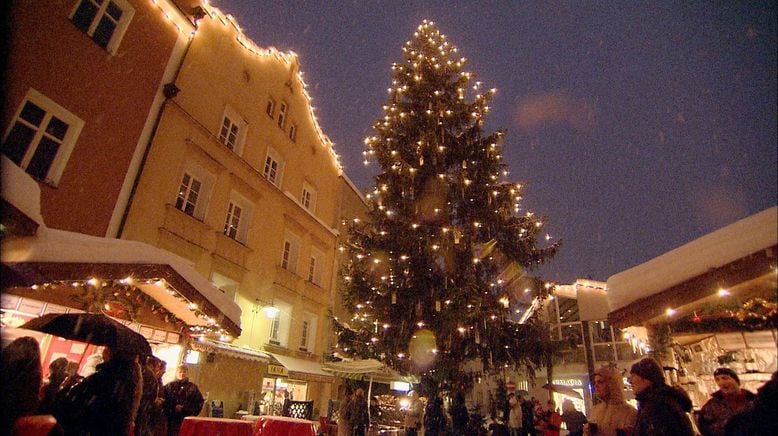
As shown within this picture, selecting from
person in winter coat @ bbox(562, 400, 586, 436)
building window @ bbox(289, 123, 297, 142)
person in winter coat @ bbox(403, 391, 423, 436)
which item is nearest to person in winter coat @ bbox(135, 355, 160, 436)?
person in winter coat @ bbox(403, 391, 423, 436)

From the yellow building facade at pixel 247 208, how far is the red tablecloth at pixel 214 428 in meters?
3.35

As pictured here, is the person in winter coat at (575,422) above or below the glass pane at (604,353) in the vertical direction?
below

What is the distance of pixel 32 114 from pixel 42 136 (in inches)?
17.9

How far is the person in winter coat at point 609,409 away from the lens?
12.0 feet

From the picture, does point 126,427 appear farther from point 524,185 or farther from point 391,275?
point 524,185

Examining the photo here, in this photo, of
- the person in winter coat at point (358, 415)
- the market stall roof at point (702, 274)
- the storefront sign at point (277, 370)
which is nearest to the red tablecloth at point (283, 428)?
the person in winter coat at point (358, 415)

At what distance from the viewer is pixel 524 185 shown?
44.8 feet

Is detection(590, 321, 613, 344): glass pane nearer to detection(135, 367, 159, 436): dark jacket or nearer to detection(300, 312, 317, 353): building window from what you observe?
detection(300, 312, 317, 353): building window

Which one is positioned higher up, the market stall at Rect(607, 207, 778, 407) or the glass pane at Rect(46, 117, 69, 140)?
the glass pane at Rect(46, 117, 69, 140)

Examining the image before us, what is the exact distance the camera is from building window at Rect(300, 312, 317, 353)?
1650 cm

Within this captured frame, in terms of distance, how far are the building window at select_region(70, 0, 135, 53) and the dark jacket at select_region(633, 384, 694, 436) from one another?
39.7 ft

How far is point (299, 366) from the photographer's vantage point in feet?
46.1

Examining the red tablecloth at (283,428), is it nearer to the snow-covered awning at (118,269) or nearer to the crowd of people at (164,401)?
the crowd of people at (164,401)

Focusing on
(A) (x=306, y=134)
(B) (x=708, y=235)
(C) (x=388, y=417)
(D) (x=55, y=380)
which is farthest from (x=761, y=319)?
(A) (x=306, y=134)
